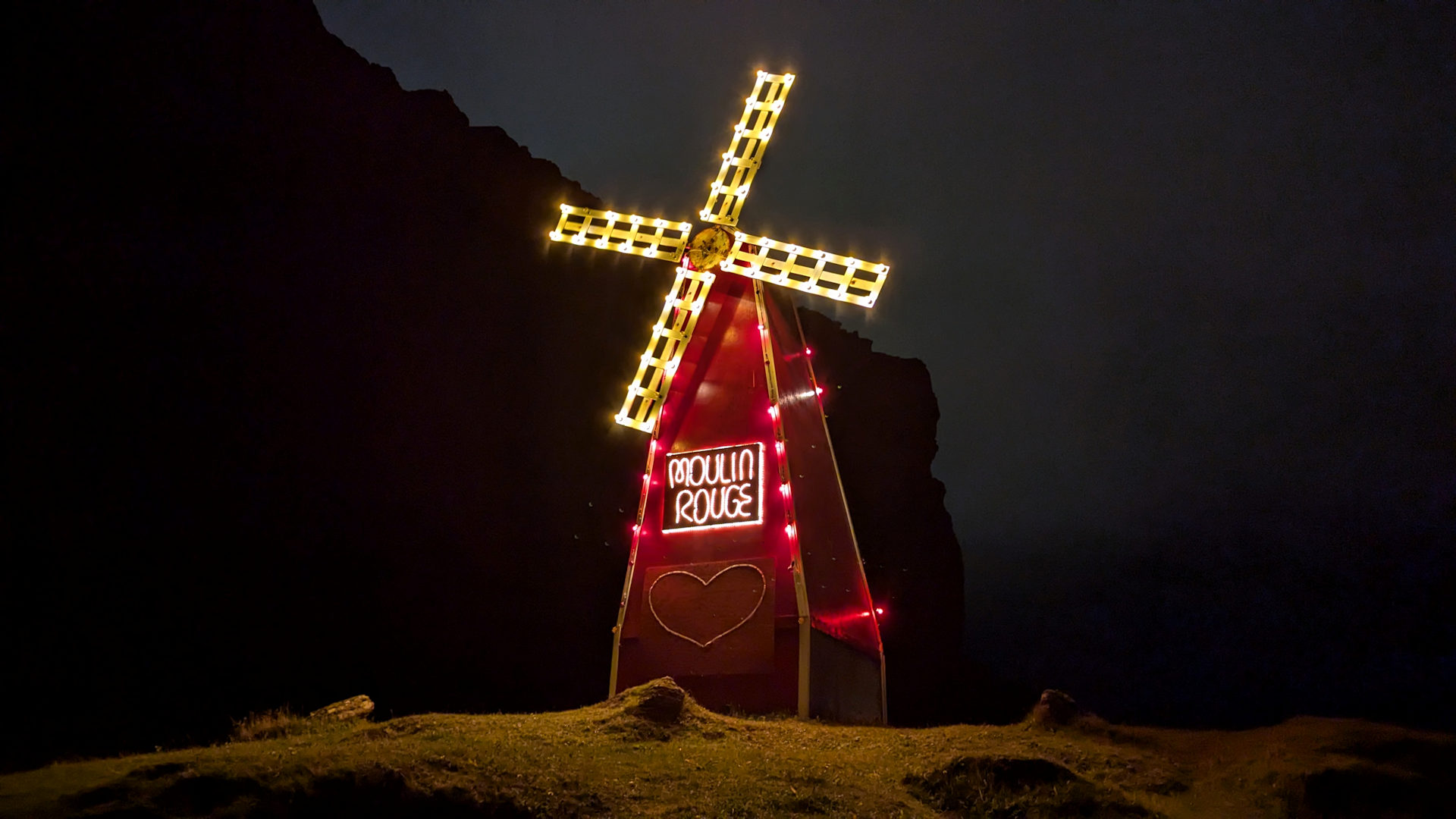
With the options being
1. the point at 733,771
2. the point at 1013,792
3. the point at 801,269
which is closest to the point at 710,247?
the point at 801,269

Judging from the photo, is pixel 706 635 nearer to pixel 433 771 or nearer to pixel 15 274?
pixel 433 771

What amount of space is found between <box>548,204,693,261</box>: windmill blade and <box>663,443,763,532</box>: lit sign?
3.83 metres

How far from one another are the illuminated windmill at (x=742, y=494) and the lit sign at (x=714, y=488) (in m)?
0.02

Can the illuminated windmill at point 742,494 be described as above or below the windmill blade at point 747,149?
below

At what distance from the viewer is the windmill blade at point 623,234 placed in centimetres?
1747

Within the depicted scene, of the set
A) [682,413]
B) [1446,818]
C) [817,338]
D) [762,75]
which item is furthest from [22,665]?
[817,338]

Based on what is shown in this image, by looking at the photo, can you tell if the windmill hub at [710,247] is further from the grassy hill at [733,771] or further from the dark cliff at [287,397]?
the dark cliff at [287,397]

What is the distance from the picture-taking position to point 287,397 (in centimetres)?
3609

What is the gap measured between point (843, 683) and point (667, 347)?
20.6ft

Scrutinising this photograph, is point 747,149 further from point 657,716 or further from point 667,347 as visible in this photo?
point 657,716

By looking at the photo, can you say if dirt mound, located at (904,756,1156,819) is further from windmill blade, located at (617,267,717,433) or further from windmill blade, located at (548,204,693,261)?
windmill blade, located at (548,204,693,261)

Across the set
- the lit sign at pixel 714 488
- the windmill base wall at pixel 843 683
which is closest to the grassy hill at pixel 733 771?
the windmill base wall at pixel 843 683

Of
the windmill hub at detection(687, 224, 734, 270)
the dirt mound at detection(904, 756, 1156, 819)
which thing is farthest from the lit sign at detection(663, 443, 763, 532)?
the dirt mound at detection(904, 756, 1156, 819)

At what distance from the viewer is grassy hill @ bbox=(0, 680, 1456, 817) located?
24.0 feet
